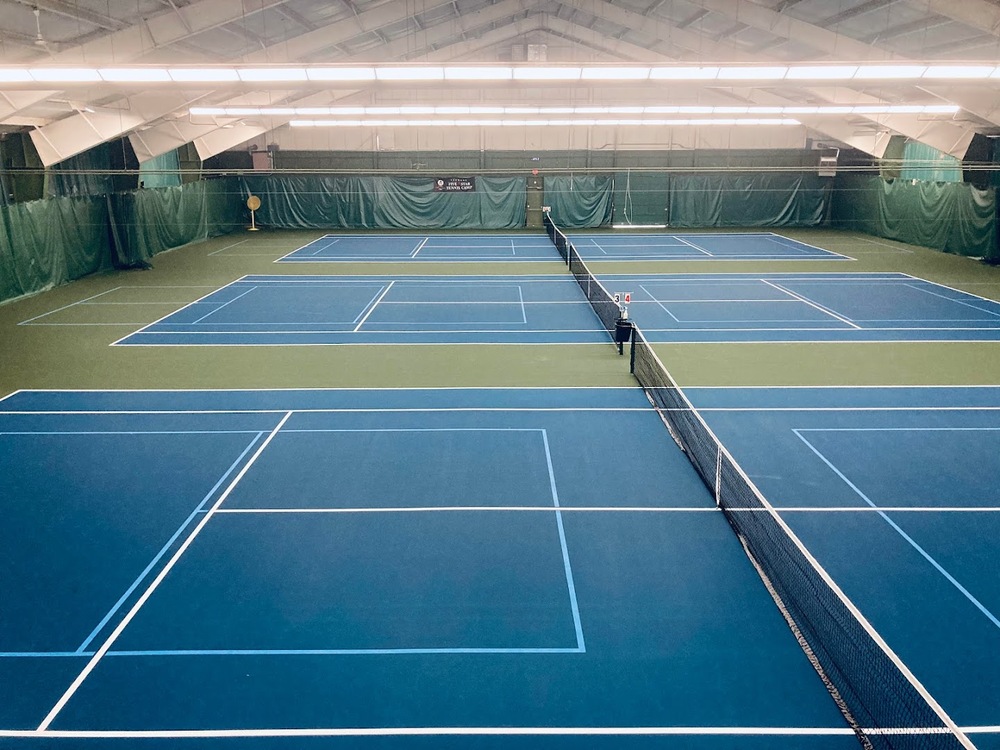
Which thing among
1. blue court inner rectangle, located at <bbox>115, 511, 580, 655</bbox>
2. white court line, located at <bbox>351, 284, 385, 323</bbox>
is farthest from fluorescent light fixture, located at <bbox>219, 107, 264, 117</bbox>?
blue court inner rectangle, located at <bbox>115, 511, 580, 655</bbox>

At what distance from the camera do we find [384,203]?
1750 inches

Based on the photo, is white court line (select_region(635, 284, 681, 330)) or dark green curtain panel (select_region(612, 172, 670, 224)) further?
dark green curtain panel (select_region(612, 172, 670, 224))

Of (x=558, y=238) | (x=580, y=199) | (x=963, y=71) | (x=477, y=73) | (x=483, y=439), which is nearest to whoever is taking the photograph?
(x=483, y=439)

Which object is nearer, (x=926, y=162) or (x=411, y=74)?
(x=411, y=74)

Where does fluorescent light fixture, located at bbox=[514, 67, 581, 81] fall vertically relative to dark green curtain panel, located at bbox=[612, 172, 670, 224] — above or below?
above

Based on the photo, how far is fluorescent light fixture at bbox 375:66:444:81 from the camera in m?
15.3

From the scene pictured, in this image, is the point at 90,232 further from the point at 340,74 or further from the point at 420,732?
the point at 420,732

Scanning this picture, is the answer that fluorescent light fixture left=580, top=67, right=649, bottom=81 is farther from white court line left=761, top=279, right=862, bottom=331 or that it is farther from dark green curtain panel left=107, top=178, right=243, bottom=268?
dark green curtain panel left=107, top=178, right=243, bottom=268

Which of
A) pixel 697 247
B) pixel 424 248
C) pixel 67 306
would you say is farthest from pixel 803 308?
pixel 67 306

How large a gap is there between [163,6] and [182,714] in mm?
16602

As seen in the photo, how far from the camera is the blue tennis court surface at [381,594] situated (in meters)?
6.28

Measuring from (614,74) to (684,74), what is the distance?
1437 millimetres

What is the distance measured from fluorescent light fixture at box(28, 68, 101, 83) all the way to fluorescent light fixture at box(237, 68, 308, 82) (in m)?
2.56

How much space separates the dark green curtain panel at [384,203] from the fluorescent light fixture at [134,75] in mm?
29436
